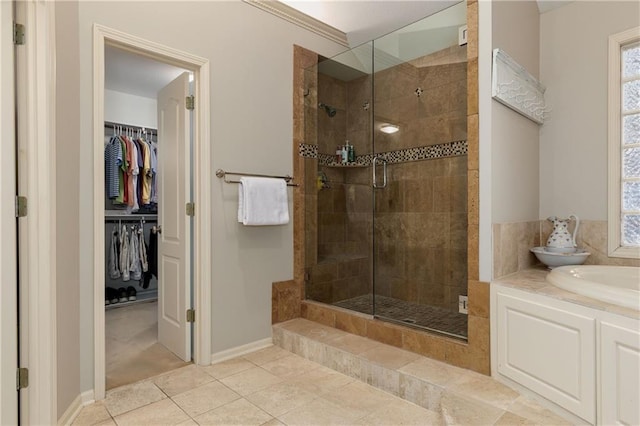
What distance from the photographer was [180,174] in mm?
2719

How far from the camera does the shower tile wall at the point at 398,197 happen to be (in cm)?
314

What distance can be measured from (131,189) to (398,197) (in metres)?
3.14

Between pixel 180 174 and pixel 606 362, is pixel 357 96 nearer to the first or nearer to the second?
pixel 180 174

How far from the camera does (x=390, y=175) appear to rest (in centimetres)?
361

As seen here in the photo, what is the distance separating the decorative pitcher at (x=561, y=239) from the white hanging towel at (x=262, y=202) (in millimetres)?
1930

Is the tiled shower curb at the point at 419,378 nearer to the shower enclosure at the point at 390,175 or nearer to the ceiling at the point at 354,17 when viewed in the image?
the shower enclosure at the point at 390,175

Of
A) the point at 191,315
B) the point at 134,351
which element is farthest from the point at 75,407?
the point at 134,351

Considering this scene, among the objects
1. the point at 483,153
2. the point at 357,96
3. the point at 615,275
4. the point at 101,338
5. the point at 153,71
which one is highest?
the point at 153,71

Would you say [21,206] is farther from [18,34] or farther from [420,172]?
[420,172]

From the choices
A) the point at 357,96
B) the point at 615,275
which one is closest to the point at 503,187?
the point at 615,275

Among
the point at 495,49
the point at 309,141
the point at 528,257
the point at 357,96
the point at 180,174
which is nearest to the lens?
the point at 495,49

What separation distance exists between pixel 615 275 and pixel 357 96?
2.67 metres

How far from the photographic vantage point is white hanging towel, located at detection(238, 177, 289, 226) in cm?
268

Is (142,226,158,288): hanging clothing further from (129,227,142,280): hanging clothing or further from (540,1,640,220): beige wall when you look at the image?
(540,1,640,220): beige wall
